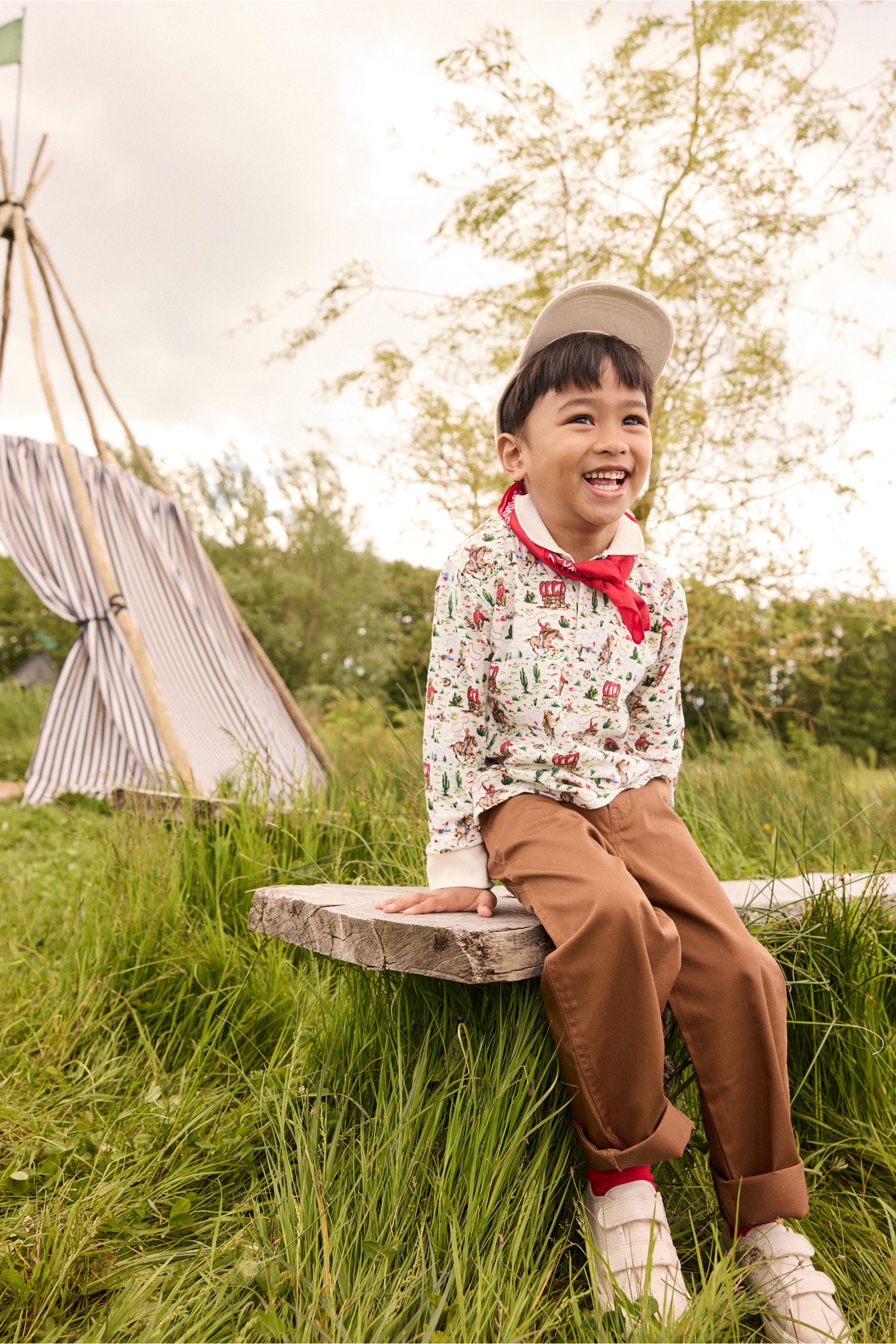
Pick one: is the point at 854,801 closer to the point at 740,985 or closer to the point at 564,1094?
the point at 740,985

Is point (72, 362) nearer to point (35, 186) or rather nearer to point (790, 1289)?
point (35, 186)

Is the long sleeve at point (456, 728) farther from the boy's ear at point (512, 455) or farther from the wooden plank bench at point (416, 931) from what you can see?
the boy's ear at point (512, 455)

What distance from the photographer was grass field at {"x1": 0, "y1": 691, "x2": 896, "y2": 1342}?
1.36 metres

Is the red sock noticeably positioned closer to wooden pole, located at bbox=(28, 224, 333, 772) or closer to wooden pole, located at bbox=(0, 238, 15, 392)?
wooden pole, located at bbox=(28, 224, 333, 772)

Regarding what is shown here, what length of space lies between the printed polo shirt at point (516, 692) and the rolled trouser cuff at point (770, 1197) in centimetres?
65

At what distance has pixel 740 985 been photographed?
1.60m

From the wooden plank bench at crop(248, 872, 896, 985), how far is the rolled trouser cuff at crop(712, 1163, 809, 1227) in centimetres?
49

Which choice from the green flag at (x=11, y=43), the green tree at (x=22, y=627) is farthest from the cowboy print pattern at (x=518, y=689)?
the green tree at (x=22, y=627)

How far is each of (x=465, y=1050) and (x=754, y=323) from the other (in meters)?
5.43

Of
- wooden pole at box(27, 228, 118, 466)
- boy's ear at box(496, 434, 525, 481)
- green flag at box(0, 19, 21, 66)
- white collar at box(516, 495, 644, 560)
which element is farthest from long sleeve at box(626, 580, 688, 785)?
green flag at box(0, 19, 21, 66)

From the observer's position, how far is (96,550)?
5.59 meters

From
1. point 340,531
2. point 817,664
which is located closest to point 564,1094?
point 817,664

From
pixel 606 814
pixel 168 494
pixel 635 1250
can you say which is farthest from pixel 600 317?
pixel 168 494

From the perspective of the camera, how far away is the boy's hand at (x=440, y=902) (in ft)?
5.33
